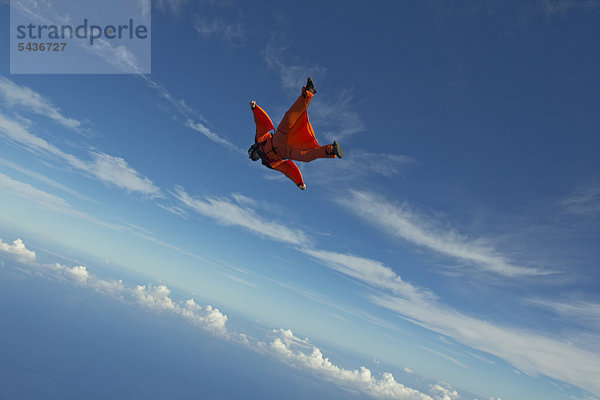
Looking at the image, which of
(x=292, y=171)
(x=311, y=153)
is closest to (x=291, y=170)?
(x=292, y=171)

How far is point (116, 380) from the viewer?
19238 centimetres

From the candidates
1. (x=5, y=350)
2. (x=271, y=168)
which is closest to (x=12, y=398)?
(x=5, y=350)

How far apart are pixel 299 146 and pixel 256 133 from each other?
5.12ft

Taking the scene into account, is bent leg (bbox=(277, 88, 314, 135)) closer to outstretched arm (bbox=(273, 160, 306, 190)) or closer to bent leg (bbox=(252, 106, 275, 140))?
bent leg (bbox=(252, 106, 275, 140))

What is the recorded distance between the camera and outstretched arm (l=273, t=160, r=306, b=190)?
22.7ft

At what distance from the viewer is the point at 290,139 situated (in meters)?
5.61

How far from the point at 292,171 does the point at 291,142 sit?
1.42m

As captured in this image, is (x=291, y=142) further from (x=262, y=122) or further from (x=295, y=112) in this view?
(x=262, y=122)

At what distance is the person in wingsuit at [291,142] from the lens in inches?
198

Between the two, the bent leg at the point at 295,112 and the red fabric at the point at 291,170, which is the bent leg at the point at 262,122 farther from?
the bent leg at the point at 295,112

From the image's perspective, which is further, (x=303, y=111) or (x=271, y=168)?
(x=271, y=168)

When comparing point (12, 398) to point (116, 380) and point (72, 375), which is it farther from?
point (116, 380)

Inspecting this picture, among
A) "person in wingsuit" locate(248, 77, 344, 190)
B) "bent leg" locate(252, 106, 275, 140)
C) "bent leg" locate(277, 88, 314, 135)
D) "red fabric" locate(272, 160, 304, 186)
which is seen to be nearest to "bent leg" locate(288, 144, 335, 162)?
"person in wingsuit" locate(248, 77, 344, 190)

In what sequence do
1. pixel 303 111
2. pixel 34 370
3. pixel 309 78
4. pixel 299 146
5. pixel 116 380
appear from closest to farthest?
pixel 309 78
pixel 303 111
pixel 299 146
pixel 34 370
pixel 116 380
